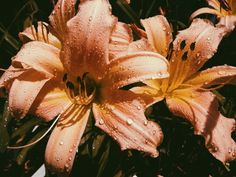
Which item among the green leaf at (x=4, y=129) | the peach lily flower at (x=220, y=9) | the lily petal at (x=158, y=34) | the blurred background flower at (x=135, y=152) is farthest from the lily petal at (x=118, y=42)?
the peach lily flower at (x=220, y=9)

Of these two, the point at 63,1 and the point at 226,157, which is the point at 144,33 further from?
the point at 226,157

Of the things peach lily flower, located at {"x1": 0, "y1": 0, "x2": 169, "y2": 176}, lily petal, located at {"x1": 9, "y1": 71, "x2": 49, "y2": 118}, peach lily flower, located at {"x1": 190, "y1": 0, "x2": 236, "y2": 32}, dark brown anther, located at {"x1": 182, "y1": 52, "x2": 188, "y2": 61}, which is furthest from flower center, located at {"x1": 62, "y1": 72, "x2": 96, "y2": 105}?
peach lily flower, located at {"x1": 190, "y1": 0, "x2": 236, "y2": 32}

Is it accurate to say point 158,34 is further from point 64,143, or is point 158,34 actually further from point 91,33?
point 64,143

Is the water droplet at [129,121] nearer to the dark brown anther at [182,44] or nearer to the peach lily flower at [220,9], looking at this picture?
the dark brown anther at [182,44]

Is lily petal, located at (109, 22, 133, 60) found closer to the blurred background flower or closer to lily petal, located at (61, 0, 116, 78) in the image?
lily petal, located at (61, 0, 116, 78)

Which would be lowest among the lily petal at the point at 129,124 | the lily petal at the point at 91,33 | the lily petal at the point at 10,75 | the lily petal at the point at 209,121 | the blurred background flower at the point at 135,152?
the blurred background flower at the point at 135,152

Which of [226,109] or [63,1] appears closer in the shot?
[63,1]

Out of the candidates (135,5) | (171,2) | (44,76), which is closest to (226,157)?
(44,76)
